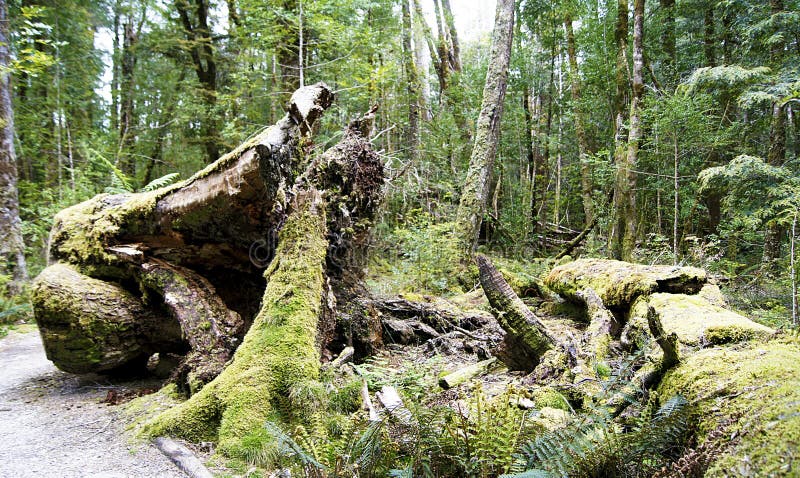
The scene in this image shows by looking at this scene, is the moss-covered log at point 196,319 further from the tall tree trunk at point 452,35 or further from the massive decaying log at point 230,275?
the tall tree trunk at point 452,35

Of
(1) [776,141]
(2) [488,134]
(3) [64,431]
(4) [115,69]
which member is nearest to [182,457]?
(3) [64,431]

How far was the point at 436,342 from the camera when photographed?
576 centimetres

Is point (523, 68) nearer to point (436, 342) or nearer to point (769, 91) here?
point (769, 91)

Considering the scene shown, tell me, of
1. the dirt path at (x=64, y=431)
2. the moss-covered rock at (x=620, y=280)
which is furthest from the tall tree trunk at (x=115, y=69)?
the moss-covered rock at (x=620, y=280)

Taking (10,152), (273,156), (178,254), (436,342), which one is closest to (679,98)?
(436,342)

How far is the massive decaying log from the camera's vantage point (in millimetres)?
3496

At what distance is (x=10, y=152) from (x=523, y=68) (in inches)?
601

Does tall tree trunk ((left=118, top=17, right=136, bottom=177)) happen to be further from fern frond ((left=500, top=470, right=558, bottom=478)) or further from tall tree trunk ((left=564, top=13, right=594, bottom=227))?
fern frond ((left=500, top=470, right=558, bottom=478))

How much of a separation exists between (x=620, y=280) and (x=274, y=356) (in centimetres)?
452

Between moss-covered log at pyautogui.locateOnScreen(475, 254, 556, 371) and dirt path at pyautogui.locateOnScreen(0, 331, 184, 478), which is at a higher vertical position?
moss-covered log at pyautogui.locateOnScreen(475, 254, 556, 371)

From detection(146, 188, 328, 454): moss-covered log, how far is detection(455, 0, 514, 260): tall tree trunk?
5.93 m

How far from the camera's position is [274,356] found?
A: 11.2 feet

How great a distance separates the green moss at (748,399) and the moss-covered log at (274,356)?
259 cm

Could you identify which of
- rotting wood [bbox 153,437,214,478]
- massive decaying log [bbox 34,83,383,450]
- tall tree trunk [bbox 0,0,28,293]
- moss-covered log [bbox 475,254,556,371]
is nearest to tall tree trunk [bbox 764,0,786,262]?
moss-covered log [bbox 475,254,556,371]
